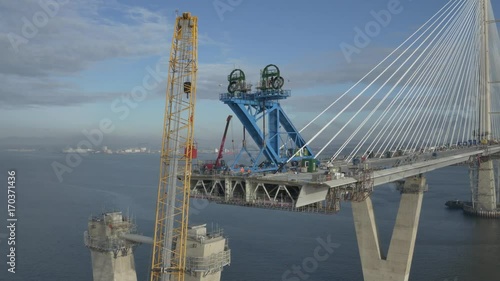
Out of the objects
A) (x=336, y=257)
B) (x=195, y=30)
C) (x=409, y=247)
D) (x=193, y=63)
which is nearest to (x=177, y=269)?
(x=193, y=63)

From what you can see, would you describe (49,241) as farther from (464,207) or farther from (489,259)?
(464,207)

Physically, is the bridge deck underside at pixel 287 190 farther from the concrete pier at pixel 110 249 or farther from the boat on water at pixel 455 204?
the boat on water at pixel 455 204

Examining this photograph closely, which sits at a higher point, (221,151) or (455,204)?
(221,151)

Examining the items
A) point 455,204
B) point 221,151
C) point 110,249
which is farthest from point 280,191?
point 455,204

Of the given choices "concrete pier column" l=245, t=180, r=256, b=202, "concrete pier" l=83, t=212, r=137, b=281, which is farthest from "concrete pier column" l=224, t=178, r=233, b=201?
"concrete pier" l=83, t=212, r=137, b=281

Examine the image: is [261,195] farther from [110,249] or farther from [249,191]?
[110,249]

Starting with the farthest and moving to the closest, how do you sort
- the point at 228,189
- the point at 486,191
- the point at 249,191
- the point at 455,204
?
the point at 455,204 → the point at 486,191 → the point at 228,189 → the point at 249,191

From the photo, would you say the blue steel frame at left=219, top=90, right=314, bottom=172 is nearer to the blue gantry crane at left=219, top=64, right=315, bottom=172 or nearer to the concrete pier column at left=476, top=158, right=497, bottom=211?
the blue gantry crane at left=219, top=64, right=315, bottom=172
